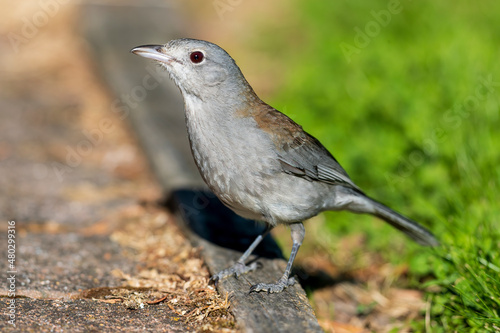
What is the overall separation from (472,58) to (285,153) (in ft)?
12.8

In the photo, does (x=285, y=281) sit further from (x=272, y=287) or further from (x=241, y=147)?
(x=241, y=147)

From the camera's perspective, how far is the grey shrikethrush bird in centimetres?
413

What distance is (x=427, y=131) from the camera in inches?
237

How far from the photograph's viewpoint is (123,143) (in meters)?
7.15

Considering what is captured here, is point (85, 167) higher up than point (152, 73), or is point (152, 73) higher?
point (152, 73)

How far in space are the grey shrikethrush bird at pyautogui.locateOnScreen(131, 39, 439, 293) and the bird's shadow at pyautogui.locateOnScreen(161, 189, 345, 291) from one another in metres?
0.33

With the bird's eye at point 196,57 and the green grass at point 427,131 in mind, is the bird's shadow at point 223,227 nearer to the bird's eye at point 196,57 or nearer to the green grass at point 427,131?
the green grass at point 427,131

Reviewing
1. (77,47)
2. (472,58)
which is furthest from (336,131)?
(77,47)

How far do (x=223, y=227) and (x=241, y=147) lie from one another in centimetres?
117

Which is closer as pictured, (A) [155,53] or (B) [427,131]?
(A) [155,53]

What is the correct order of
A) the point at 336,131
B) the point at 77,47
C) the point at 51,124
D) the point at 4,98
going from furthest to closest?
the point at 77,47 → the point at 4,98 → the point at 51,124 → the point at 336,131

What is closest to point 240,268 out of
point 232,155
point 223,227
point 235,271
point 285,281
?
point 235,271

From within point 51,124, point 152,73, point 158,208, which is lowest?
point 158,208

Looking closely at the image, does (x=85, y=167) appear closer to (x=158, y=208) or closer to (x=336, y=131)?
(x=158, y=208)
